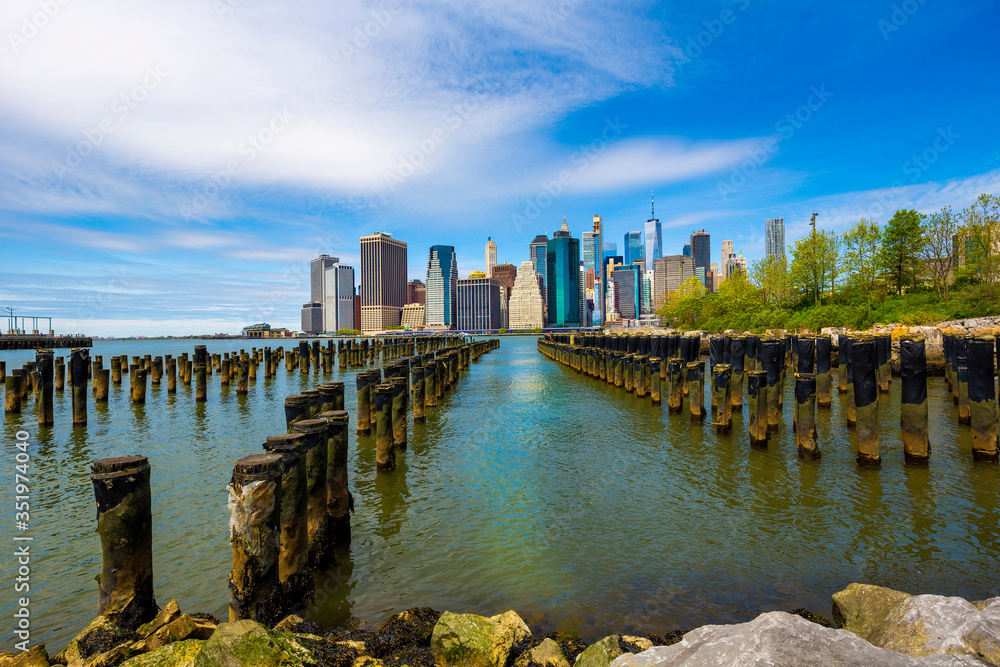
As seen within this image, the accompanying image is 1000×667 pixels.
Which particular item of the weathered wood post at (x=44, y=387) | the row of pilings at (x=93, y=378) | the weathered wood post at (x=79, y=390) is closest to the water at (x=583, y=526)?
the weathered wood post at (x=79, y=390)

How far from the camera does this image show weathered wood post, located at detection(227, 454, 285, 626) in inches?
206

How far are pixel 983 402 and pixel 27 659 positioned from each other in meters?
17.7

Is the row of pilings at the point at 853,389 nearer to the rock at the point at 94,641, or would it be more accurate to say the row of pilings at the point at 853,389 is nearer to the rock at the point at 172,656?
the rock at the point at 172,656

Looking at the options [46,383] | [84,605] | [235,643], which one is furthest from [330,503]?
[46,383]

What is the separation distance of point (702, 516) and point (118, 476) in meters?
9.01

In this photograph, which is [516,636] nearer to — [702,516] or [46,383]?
[702,516]

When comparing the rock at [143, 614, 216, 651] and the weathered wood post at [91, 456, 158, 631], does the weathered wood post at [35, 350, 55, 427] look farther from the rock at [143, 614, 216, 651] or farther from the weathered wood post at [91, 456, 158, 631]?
the rock at [143, 614, 216, 651]

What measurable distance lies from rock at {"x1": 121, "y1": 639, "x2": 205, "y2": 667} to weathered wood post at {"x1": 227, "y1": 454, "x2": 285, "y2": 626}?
0.57m

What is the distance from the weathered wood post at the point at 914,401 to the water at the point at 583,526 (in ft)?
1.95

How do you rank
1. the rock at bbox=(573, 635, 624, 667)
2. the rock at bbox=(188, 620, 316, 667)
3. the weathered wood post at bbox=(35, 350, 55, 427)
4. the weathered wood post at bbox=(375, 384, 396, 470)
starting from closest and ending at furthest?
1. the rock at bbox=(188, 620, 316, 667)
2. the rock at bbox=(573, 635, 624, 667)
3. the weathered wood post at bbox=(375, 384, 396, 470)
4. the weathered wood post at bbox=(35, 350, 55, 427)

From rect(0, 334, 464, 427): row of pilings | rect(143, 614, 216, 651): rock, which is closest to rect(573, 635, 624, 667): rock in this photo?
→ rect(143, 614, 216, 651): rock

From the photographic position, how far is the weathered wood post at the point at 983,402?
11.4 meters

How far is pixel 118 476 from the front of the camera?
5109 mm

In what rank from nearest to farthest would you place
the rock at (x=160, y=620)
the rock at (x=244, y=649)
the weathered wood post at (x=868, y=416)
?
1. the rock at (x=244, y=649)
2. the rock at (x=160, y=620)
3. the weathered wood post at (x=868, y=416)
